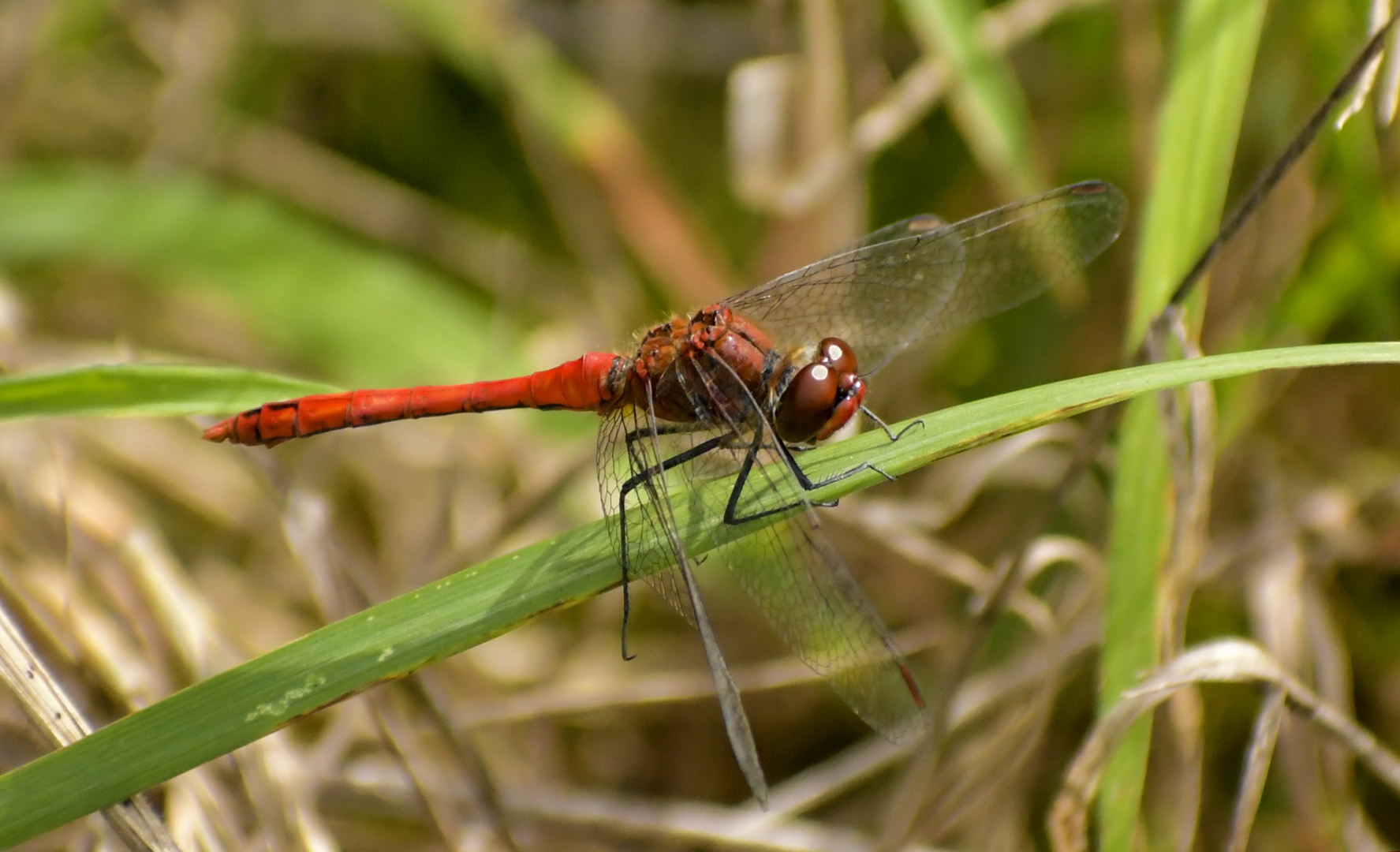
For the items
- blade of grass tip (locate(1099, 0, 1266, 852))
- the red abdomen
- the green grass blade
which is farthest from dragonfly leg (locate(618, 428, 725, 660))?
blade of grass tip (locate(1099, 0, 1266, 852))

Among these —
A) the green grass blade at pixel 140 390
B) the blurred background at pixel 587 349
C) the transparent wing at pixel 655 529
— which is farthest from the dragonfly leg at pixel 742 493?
the green grass blade at pixel 140 390

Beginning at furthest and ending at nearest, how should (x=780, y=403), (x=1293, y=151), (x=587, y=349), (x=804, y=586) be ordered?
(x=587, y=349), (x=780, y=403), (x=804, y=586), (x=1293, y=151)

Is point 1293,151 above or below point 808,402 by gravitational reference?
below

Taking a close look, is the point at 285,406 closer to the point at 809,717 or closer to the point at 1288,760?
the point at 809,717

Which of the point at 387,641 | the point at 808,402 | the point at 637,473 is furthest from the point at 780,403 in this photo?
the point at 387,641

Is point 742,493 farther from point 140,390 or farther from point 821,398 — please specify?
point 140,390

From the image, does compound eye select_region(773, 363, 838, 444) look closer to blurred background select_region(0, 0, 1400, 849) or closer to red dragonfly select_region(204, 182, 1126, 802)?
red dragonfly select_region(204, 182, 1126, 802)
